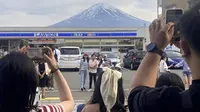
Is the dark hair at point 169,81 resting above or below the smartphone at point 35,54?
below

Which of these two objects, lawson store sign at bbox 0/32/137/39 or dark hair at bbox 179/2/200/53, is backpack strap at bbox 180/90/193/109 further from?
lawson store sign at bbox 0/32/137/39

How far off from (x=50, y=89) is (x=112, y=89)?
41.7 feet

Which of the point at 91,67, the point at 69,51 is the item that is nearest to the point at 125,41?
the point at 69,51

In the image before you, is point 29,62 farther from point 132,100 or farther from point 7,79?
point 132,100

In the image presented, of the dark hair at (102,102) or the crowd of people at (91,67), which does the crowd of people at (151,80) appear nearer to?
the dark hair at (102,102)

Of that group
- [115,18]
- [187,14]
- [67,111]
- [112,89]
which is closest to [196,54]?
[187,14]

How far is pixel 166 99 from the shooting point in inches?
79.8

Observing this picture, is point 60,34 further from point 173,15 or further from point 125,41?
point 173,15

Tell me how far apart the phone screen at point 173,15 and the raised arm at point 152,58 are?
0.39ft

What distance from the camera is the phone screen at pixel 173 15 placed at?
2.34 m

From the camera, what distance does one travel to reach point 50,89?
1700 centimetres

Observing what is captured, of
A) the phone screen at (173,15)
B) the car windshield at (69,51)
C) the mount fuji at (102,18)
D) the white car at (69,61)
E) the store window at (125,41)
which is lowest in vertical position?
the white car at (69,61)

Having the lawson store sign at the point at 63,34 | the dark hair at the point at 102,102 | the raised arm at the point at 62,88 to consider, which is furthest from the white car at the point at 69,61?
the raised arm at the point at 62,88

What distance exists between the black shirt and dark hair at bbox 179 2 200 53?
0.20 metres
